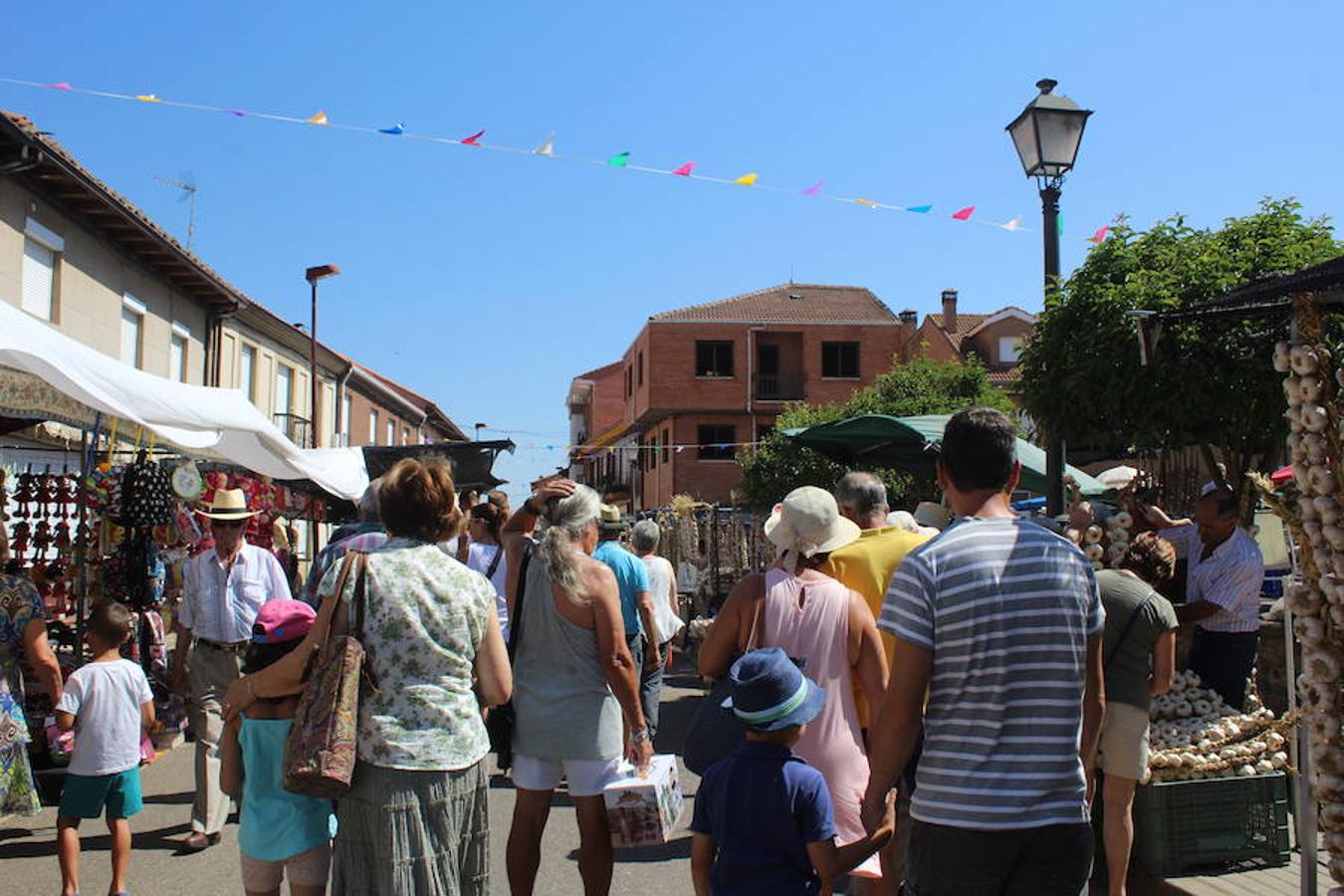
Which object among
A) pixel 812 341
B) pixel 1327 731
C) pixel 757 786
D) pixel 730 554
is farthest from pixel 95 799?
pixel 812 341

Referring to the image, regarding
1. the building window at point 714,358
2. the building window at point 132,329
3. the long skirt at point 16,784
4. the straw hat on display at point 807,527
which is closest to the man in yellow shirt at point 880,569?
the straw hat on display at point 807,527

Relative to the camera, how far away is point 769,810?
312cm

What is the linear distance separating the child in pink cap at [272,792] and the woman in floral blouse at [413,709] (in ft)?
0.60

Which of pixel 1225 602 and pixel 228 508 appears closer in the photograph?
pixel 1225 602

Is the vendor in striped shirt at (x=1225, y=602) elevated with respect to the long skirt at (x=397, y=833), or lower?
elevated

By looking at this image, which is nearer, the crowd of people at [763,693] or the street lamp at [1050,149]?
the crowd of people at [763,693]

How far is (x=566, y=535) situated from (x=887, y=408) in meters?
31.2

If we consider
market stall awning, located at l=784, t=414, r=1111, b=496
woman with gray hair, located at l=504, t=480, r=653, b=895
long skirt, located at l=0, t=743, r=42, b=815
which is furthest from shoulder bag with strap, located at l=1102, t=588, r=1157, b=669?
long skirt, located at l=0, t=743, r=42, b=815

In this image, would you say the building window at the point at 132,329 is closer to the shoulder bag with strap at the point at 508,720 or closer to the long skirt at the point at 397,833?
the shoulder bag with strap at the point at 508,720

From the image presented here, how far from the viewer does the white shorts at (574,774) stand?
456 centimetres

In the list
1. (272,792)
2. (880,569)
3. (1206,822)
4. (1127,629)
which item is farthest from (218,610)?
(1206,822)

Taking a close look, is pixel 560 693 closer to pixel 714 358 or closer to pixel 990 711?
pixel 990 711

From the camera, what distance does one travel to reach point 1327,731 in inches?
144

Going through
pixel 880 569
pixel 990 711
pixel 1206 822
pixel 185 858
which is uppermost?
pixel 880 569
